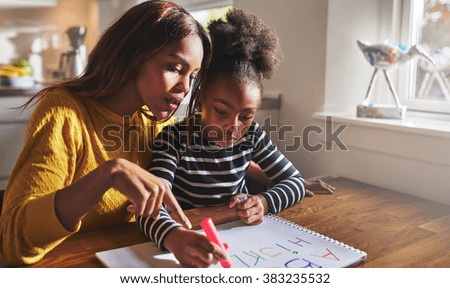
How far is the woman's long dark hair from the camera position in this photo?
2.76ft

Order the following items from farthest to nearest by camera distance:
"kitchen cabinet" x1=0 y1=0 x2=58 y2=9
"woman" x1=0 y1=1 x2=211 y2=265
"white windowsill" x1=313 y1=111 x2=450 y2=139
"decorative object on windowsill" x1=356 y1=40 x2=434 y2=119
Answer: "kitchen cabinet" x1=0 y1=0 x2=58 y2=9, "decorative object on windowsill" x1=356 y1=40 x2=434 y2=119, "white windowsill" x1=313 y1=111 x2=450 y2=139, "woman" x1=0 y1=1 x2=211 y2=265

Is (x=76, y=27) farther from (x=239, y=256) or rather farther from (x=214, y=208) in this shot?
(x=239, y=256)

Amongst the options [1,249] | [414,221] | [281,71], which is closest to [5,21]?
[281,71]

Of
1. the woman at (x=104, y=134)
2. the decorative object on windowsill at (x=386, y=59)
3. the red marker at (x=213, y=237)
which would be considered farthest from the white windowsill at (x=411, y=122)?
the red marker at (x=213, y=237)

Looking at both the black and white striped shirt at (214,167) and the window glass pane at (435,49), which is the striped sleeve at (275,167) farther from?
the window glass pane at (435,49)

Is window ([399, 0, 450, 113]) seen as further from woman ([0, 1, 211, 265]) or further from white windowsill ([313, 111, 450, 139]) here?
woman ([0, 1, 211, 265])

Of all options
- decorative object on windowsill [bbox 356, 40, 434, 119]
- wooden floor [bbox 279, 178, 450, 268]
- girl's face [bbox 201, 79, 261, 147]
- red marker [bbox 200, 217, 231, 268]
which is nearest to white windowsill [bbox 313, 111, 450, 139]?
decorative object on windowsill [bbox 356, 40, 434, 119]

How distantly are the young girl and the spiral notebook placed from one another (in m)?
0.06

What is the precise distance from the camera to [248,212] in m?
0.89

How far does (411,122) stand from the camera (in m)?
1.32

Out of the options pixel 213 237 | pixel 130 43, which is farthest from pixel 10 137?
pixel 213 237

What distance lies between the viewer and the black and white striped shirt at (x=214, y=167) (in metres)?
0.98

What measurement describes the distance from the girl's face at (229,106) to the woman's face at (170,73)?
82 millimetres

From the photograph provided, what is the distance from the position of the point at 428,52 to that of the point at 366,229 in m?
0.81
